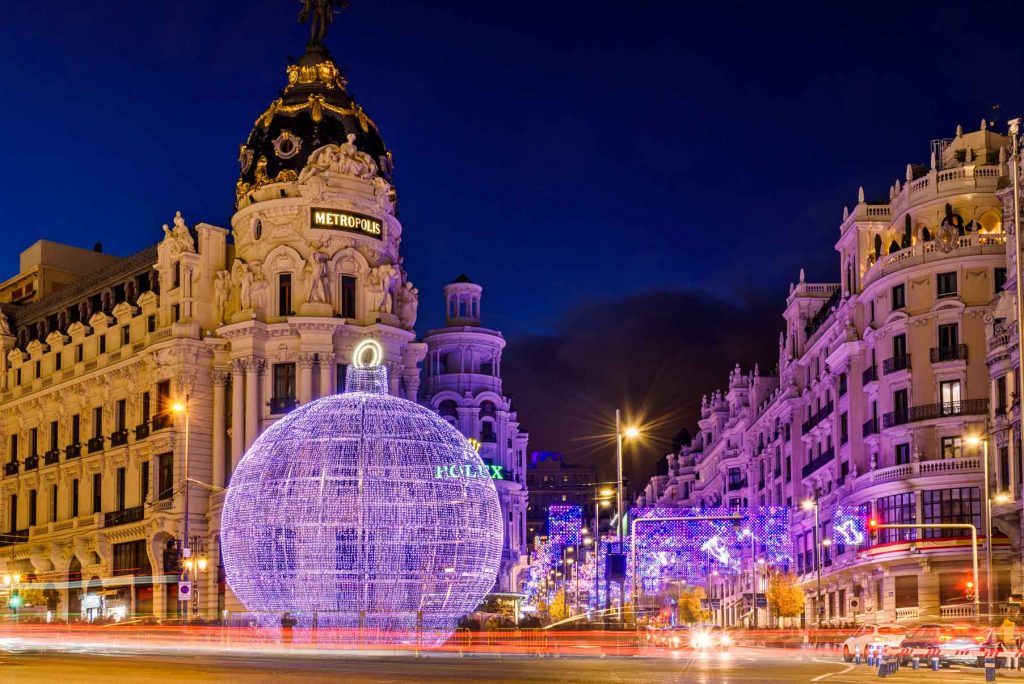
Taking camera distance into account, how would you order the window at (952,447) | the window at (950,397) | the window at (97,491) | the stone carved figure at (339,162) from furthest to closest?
1. the window at (97,491)
2. the stone carved figure at (339,162)
3. the window at (950,397)
4. the window at (952,447)

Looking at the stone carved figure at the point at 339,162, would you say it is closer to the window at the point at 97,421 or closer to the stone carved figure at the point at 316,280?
the stone carved figure at the point at 316,280

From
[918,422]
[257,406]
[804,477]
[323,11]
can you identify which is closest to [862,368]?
[918,422]

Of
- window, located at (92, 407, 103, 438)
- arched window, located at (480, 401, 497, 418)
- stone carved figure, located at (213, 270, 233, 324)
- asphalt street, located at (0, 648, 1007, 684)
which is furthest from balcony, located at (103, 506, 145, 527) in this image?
asphalt street, located at (0, 648, 1007, 684)

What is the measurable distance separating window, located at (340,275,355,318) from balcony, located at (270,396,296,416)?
5212mm

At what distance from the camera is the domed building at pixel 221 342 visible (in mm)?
71562

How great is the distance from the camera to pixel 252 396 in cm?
7131

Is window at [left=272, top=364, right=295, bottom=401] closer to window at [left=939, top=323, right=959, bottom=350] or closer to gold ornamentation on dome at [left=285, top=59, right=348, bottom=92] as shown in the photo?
gold ornamentation on dome at [left=285, top=59, right=348, bottom=92]

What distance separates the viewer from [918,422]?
200 ft

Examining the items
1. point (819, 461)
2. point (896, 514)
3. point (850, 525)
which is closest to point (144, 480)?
point (819, 461)

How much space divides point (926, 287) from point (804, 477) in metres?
18.7

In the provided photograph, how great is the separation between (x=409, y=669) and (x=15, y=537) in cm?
6513

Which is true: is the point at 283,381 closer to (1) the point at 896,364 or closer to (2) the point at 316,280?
(2) the point at 316,280

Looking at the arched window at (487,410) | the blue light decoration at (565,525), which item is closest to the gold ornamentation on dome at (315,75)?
the blue light decoration at (565,525)

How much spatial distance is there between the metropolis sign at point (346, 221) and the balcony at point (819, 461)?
985 inches
